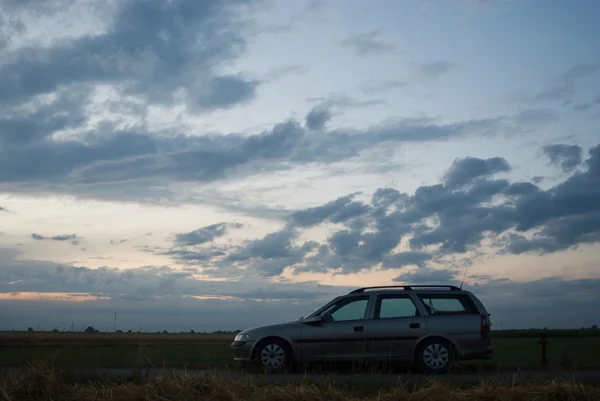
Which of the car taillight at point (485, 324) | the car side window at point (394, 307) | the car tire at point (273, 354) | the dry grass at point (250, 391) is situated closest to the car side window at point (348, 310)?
the car side window at point (394, 307)

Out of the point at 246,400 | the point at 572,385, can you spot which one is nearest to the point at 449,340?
the point at 572,385

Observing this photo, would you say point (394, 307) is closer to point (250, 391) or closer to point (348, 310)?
point (348, 310)

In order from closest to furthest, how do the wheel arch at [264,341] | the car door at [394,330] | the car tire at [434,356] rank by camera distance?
the car tire at [434,356]
the car door at [394,330]
the wheel arch at [264,341]

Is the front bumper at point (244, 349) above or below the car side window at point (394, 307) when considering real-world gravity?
below

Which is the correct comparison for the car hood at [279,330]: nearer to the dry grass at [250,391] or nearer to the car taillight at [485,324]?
the car taillight at [485,324]

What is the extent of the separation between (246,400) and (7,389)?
359 centimetres

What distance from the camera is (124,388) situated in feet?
32.4

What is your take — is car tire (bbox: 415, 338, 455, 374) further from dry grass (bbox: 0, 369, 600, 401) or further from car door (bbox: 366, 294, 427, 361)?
dry grass (bbox: 0, 369, 600, 401)

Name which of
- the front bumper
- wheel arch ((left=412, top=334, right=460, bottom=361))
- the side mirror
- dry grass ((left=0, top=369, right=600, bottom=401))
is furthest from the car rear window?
dry grass ((left=0, top=369, right=600, bottom=401))

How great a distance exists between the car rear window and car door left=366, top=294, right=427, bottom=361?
300mm

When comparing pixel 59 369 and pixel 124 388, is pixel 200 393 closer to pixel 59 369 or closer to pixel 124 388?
pixel 124 388

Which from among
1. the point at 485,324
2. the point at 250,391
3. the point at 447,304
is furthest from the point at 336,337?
the point at 250,391

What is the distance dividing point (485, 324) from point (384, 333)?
216 cm

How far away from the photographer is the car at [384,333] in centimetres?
1463
